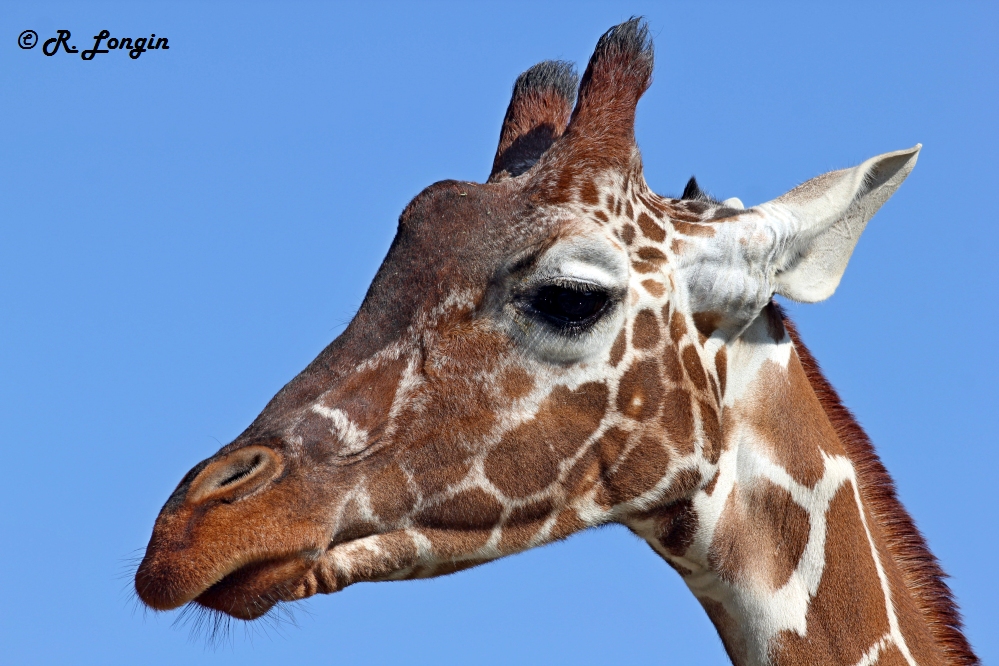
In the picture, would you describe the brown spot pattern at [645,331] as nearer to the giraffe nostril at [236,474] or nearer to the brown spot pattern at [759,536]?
the brown spot pattern at [759,536]

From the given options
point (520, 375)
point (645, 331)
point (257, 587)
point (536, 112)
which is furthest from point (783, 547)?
point (536, 112)

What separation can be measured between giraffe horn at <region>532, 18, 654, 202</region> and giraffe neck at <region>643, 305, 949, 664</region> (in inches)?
41.8

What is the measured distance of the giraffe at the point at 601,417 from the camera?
442 cm

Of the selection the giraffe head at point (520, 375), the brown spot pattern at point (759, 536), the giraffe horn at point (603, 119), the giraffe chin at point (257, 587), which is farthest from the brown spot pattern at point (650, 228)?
the giraffe chin at point (257, 587)

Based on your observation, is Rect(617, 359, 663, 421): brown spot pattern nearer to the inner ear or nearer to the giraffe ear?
the giraffe ear

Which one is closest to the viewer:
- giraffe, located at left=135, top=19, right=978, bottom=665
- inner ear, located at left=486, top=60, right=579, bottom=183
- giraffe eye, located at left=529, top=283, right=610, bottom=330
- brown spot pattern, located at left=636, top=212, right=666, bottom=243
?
giraffe, located at left=135, top=19, right=978, bottom=665

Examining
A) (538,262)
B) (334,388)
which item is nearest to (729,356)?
(538,262)

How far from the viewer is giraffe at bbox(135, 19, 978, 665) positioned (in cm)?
442

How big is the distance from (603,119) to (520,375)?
136 centimetres

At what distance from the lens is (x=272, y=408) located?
14.7 feet

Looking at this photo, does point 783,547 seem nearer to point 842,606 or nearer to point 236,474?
point 842,606

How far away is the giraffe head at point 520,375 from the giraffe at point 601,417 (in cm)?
1

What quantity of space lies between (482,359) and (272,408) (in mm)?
908

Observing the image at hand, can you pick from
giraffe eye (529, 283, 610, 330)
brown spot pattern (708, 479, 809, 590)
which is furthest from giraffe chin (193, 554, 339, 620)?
brown spot pattern (708, 479, 809, 590)
